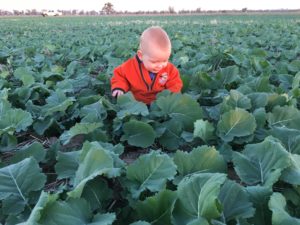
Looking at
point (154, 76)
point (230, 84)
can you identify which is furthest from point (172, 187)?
point (230, 84)

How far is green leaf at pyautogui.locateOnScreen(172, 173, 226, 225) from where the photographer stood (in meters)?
1.28

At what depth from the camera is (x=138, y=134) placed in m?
2.41

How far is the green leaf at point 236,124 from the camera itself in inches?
85.1

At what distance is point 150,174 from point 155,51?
63.3 inches

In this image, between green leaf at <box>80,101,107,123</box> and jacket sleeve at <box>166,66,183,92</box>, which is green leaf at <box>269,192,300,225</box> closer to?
green leaf at <box>80,101,107,123</box>

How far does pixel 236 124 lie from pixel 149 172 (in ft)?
2.59

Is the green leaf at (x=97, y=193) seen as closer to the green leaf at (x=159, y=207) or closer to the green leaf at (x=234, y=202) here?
the green leaf at (x=159, y=207)

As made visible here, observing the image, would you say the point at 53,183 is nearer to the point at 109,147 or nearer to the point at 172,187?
the point at 109,147

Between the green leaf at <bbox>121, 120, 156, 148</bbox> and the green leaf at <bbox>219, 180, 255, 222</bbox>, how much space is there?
0.91 metres

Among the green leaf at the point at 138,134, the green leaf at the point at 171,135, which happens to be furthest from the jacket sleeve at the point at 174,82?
the green leaf at the point at 138,134

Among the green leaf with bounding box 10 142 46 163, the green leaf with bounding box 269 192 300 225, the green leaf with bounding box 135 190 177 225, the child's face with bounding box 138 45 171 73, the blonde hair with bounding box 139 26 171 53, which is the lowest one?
the green leaf with bounding box 10 142 46 163

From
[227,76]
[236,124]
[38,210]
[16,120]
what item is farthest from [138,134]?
[227,76]

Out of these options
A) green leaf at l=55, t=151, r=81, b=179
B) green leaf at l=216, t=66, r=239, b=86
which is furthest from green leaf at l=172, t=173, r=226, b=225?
green leaf at l=216, t=66, r=239, b=86

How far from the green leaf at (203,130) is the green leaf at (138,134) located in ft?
0.87
